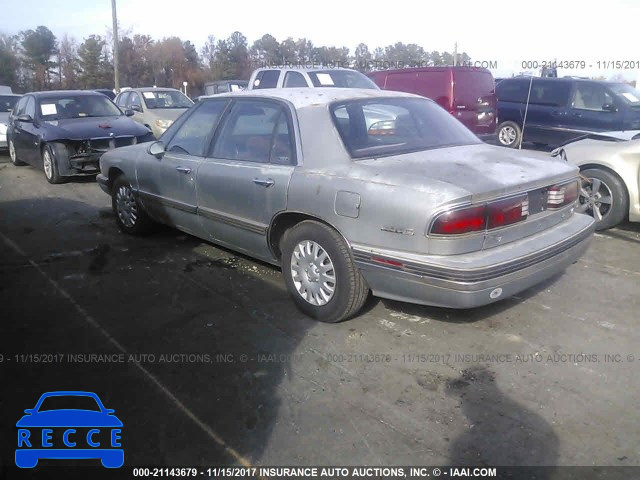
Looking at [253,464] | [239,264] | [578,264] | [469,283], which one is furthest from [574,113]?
[253,464]

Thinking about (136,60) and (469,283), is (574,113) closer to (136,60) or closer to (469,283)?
(469,283)

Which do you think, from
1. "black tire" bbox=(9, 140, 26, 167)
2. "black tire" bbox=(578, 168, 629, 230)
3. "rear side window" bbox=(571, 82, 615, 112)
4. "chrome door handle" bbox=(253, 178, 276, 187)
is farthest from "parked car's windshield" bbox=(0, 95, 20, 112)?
"black tire" bbox=(578, 168, 629, 230)

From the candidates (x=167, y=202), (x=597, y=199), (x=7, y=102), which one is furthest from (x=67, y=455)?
(x=7, y=102)

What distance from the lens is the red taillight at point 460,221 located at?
→ 319cm

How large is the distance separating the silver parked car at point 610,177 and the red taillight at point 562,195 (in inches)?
78.2

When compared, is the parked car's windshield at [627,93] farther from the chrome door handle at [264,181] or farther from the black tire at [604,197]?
the chrome door handle at [264,181]

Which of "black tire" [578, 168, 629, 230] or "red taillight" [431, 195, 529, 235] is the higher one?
"red taillight" [431, 195, 529, 235]

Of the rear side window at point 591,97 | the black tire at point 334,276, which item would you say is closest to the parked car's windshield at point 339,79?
the rear side window at point 591,97

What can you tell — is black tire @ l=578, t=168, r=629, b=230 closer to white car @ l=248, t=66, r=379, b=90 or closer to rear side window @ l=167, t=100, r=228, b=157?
rear side window @ l=167, t=100, r=228, b=157

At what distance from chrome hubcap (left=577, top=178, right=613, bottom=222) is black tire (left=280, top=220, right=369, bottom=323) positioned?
3.56 metres

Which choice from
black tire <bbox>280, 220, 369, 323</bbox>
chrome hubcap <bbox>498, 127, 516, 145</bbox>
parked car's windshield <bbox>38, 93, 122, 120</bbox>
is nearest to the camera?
black tire <bbox>280, 220, 369, 323</bbox>

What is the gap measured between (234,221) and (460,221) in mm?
1944

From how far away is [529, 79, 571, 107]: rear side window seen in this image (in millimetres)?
11959

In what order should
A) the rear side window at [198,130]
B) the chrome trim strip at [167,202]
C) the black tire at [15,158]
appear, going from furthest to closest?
the black tire at [15,158]
the chrome trim strip at [167,202]
the rear side window at [198,130]
